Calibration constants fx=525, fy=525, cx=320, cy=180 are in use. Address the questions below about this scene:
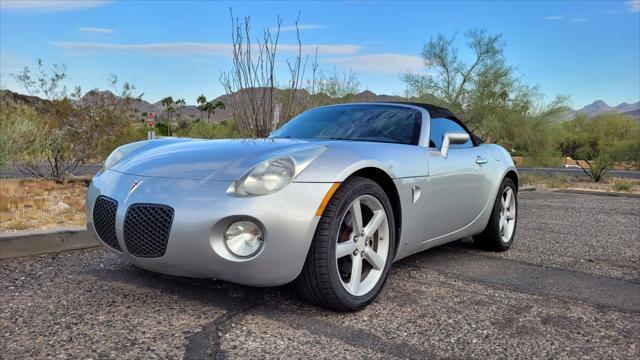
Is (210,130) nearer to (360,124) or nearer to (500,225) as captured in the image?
(500,225)

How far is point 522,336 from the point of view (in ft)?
8.88

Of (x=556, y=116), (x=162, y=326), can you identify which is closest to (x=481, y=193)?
(x=162, y=326)

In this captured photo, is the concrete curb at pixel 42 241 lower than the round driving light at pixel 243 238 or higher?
lower

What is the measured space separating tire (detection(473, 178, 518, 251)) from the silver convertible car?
1.03 metres

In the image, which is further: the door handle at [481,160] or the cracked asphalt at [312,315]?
the door handle at [481,160]

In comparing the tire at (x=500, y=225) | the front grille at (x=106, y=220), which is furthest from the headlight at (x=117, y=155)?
the tire at (x=500, y=225)

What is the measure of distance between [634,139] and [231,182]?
27034 millimetres

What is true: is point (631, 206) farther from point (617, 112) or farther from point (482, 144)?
point (617, 112)

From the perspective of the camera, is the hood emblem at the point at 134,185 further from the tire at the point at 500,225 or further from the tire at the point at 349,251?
the tire at the point at 500,225

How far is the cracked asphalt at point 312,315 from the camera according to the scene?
7.95ft

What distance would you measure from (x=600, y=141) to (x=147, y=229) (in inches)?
1315

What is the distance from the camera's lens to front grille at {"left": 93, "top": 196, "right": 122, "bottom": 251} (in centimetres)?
292

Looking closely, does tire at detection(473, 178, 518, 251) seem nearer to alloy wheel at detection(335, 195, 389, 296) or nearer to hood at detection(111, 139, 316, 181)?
alloy wheel at detection(335, 195, 389, 296)

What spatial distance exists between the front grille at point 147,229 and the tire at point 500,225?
120 inches
